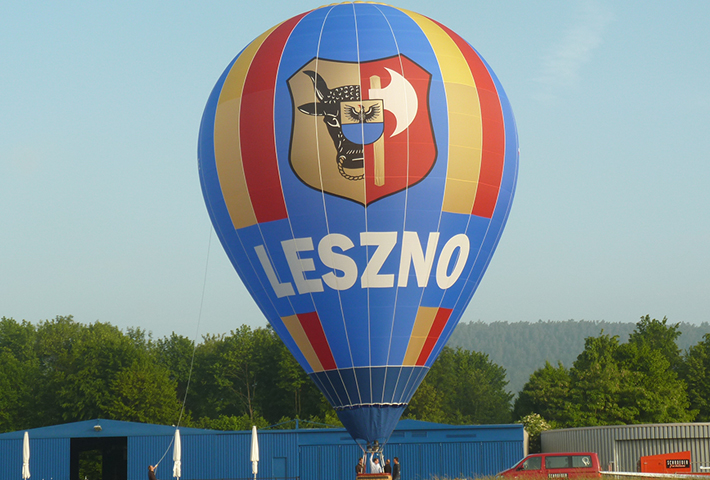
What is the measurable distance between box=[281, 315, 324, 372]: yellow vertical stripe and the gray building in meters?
15.3

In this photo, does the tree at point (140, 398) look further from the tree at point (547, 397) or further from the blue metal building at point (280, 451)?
the tree at point (547, 397)

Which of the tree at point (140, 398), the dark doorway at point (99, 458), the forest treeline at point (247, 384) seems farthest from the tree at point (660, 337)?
the dark doorway at point (99, 458)

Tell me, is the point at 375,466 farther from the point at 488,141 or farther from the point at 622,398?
the point at 622,398

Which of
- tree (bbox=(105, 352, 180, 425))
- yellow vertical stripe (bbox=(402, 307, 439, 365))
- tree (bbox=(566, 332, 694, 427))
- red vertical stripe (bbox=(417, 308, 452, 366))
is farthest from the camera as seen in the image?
tree (bbox=(105, 352, 180, 425))

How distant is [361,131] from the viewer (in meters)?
26.4

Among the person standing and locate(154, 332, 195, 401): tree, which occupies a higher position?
locate(154, 332, 195, 401): tree

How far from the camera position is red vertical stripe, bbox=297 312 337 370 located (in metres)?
27.0

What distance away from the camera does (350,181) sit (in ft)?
86.2

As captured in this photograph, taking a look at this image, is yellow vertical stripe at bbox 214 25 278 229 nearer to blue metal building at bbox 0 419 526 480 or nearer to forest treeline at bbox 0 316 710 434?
blue metal building at bbox 0 419 526 480

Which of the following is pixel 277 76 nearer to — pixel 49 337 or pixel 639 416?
pixel 639 416

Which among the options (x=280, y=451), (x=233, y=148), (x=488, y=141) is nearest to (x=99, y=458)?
(x=280, y=451)

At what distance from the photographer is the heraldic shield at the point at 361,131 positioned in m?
26.3

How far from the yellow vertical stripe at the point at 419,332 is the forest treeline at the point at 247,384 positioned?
32418mm

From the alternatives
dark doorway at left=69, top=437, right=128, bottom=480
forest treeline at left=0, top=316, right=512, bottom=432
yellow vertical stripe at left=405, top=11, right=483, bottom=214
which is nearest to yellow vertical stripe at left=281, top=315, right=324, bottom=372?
yellow vertical stripe at left=405, top=11, right=483, bottom=214
